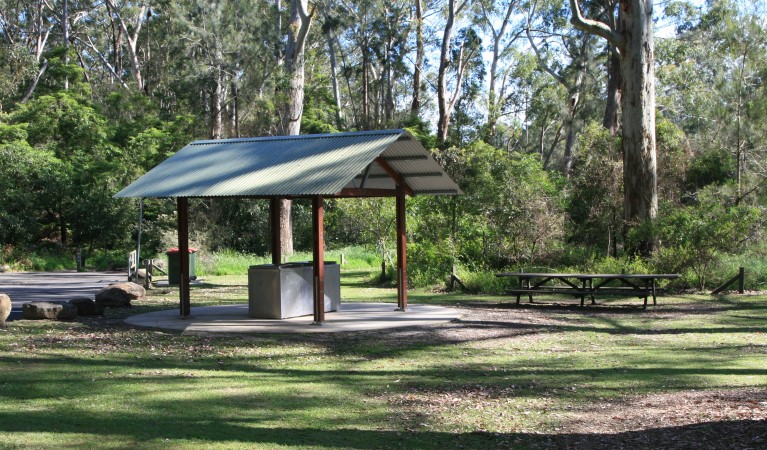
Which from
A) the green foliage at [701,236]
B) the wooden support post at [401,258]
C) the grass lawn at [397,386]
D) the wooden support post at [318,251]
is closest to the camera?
the grass lawn at [397,386]

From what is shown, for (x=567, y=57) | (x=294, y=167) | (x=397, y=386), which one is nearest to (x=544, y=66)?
(x=567, y=57)

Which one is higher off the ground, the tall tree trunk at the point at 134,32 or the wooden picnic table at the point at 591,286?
the tall tree trunk at the point at 134,32

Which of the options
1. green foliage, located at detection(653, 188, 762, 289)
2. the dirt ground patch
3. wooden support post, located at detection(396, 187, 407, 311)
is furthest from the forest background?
the dirt ground patch

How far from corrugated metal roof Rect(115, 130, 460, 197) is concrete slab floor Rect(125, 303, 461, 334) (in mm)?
→ 2353

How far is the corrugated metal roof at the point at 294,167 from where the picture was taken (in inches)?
539

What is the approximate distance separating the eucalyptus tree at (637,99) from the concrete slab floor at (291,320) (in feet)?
27.8

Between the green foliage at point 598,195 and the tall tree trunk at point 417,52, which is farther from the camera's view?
the tall tree trunk at point 417,52

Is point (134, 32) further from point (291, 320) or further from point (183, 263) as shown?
point (291, 320)

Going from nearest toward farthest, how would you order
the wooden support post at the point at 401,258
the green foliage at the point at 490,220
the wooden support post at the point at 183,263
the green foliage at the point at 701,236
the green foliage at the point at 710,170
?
the wooden support post at the point at 183,263
the wooden support post at the point at 401,258
the green foliage at the point at 701,236
the green foliage at the point at 490,220
the green foliage at the point at 710,170

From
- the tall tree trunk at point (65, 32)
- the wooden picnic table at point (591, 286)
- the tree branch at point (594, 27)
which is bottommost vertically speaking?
the wooden picnic table at point (591, 286)

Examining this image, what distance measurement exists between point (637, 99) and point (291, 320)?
12.9 metres

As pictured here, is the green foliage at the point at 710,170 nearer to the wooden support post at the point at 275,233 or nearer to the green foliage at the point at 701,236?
the green foliage at the point at 701,236

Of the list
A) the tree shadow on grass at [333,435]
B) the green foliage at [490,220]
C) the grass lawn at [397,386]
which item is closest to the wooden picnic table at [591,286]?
the grass lawn at [397,386]

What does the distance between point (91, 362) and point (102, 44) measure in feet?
177
